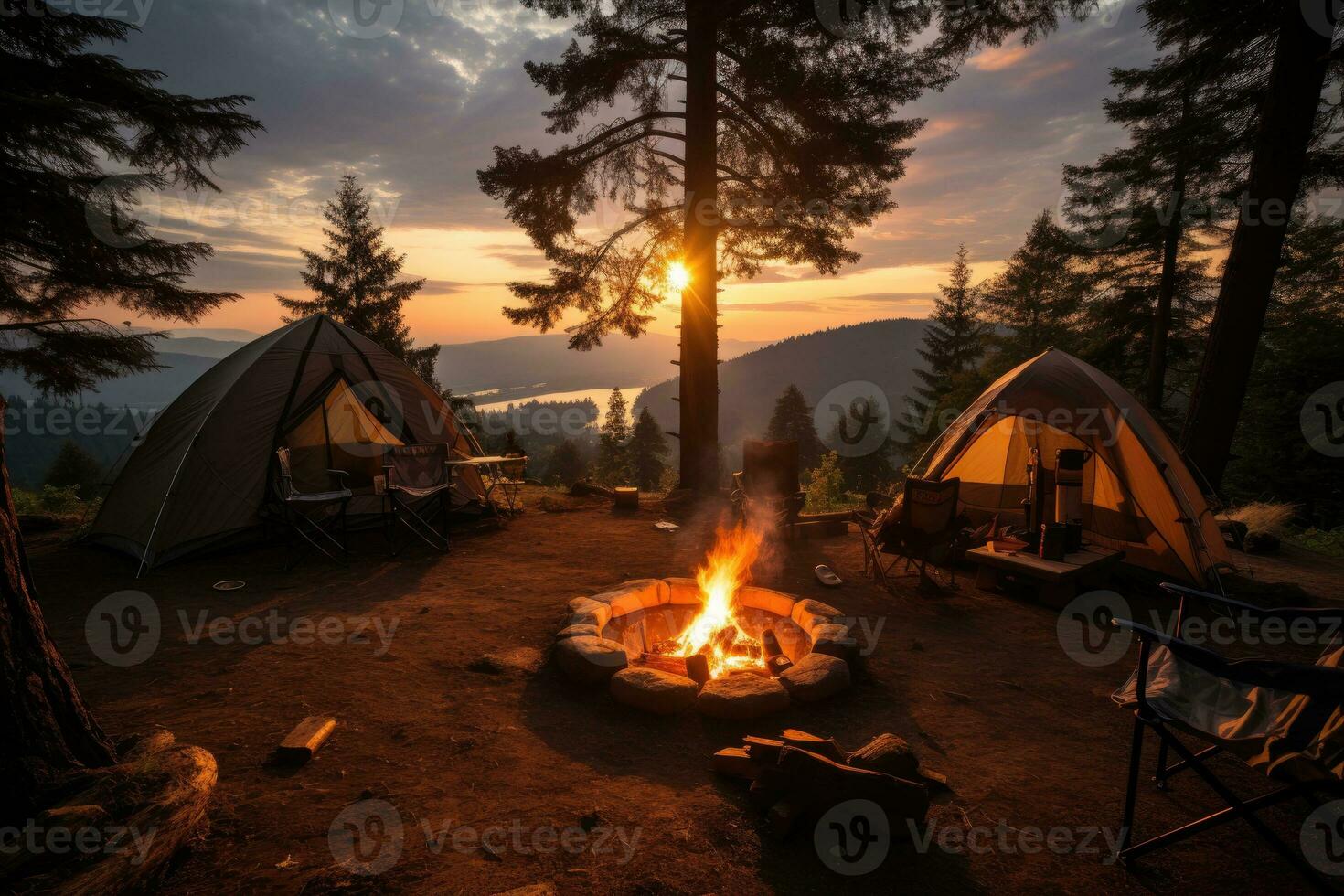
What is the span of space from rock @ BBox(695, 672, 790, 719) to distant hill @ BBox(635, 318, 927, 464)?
12644 cm

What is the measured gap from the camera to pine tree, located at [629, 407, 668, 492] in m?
48.0

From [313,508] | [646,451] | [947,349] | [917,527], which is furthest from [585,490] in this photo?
[646,451]

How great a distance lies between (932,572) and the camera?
7.23 metres

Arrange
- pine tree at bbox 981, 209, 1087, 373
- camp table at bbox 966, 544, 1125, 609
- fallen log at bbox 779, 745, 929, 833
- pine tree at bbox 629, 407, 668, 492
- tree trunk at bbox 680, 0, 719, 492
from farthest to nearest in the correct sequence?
pine tree at bbox 629, 407, 668, 492, pine tree at bbox 981, 209, 1087, 373, tree trunk at bbox 680, 0, 719, 492, camp table at bbox 966, 544, 1125, 609, fallen log at bbox 779, 745, 929, 833

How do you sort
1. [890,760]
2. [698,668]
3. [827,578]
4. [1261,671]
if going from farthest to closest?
[827,578] < [698,668] < [890,760] < [1261,671]

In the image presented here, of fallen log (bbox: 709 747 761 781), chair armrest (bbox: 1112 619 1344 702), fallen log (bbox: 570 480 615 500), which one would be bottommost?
fallen log (bbox: 709 747 761 781)

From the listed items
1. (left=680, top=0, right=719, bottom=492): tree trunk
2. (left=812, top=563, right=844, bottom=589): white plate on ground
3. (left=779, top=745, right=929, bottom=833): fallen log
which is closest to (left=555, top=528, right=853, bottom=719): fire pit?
(left=812, top=563, right=844, bottom=589): white plate on ground

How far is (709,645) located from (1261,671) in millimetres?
3565

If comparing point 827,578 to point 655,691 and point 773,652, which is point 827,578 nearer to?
point 773,652

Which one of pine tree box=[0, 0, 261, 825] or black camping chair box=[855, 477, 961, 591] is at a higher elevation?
pine tree box=[0, 0, 261, 825]

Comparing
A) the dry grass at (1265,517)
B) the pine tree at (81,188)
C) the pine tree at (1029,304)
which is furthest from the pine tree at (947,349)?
the pine tree at (81,188)

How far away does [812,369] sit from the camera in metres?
177

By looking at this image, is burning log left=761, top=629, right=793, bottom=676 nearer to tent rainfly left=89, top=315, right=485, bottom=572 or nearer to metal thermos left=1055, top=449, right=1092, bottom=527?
metal thermos left=1055, top=449, right=1092, bottom=527

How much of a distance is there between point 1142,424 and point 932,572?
Answer: 2.96 m
